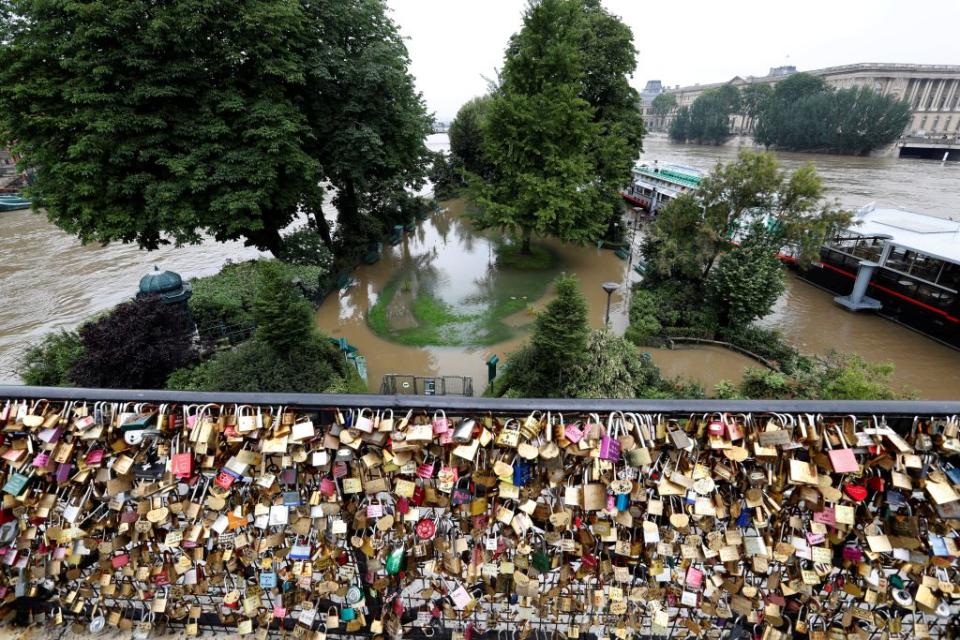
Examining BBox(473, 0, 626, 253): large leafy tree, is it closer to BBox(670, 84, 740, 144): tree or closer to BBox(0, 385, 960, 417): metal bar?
BBox(0, 385, 960, 417): metal bar

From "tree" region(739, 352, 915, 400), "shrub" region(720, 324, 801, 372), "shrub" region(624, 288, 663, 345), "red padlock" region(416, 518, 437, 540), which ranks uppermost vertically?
"red padlock" region(416, 518, 437, 540)

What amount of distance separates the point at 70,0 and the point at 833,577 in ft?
53.7

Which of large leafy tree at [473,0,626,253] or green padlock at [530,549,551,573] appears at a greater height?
large leafy tree at [473,0,626,253]

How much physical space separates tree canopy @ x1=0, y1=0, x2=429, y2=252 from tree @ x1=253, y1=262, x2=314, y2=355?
4750mm

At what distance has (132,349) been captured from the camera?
870cm

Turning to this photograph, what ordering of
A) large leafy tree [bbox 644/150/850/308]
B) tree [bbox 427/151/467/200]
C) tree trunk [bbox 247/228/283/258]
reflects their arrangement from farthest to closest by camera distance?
tree [bbox 427/151/467/200] → tree trunk [bbox 247/228/283/258] → large leafy tree [bbox 644/150/850/308]

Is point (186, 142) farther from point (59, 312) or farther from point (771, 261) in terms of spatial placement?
point (771, 261)

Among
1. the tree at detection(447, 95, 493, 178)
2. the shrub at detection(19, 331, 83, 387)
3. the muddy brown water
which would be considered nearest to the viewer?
the shrub at detection(19, 331, 83, 387)

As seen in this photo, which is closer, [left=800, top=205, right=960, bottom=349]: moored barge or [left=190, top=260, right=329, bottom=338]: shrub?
[left=190, top=260, right=329, bottom=338]: shrub

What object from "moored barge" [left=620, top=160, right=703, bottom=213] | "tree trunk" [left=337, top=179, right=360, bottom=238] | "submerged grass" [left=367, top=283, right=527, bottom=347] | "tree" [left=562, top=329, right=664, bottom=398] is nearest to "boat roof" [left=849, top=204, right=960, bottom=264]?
"tree" [left=562, top=329, right=664, bottom=398]

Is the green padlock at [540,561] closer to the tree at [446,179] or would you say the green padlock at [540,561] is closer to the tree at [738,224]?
the tree at [738,224]

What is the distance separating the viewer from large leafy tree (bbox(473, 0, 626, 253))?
17.1m

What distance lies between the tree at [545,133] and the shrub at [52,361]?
13.9 meters

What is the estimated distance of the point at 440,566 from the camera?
2.64m
